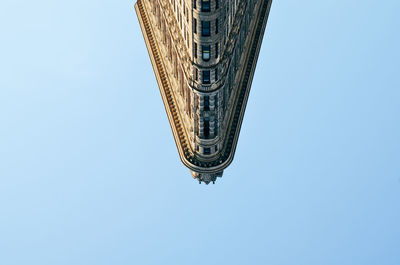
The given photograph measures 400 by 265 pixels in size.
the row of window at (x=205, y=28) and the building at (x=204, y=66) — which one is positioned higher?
the building at (x=204, y=66)

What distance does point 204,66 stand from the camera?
8300 centimetres

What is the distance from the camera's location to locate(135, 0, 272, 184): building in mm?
80438

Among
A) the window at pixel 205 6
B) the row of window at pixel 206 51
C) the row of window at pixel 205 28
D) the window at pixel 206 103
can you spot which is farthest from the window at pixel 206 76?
the window at pixel 205 6

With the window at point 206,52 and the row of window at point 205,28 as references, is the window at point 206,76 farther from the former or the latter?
the row of window at point 205,28

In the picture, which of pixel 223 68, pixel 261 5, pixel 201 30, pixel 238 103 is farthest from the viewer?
pixel 261 5

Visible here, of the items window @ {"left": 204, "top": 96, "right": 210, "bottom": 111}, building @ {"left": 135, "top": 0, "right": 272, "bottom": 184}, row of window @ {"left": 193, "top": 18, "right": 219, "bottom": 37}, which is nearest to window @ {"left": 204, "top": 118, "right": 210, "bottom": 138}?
building @ {"left": 135, "top": 0, "right": 272, "bottom": 184}

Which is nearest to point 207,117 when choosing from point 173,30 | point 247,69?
point 173,30

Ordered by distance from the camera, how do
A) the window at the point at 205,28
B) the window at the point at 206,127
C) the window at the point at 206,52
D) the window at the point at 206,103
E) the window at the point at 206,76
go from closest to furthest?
the window at the point at 205,28
the window at the point at 206,52
the window at the point at 206,76
the window at the point at 206,103
the window at the point at 206,127

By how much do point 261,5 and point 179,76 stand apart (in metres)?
29.3

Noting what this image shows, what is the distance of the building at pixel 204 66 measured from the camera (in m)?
80.4

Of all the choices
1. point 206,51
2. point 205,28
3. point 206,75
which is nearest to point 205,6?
point 205,28

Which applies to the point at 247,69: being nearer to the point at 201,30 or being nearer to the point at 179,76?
the point at 179,76

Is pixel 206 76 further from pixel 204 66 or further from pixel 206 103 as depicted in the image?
pixel 206 103

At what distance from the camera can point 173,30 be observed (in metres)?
93.9
